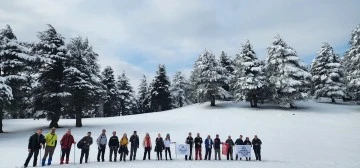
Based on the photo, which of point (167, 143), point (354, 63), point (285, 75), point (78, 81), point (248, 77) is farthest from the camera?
point (248, 77)

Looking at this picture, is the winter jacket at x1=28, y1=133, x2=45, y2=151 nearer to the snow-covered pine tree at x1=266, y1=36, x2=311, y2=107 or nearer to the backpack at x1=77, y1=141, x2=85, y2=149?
the backpack at x1=77, y1=141, x2=85, y2=149

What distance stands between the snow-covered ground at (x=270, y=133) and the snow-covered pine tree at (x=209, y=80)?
2.12 m

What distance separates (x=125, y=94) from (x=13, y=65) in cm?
4622

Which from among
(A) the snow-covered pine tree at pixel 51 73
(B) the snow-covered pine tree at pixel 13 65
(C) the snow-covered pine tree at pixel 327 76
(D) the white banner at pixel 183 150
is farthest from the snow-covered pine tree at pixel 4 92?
(C) the snow-covered pine tree at pixel 327 76

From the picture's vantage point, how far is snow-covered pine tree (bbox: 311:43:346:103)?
56625mm

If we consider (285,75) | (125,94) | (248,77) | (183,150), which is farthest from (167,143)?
(125,94)

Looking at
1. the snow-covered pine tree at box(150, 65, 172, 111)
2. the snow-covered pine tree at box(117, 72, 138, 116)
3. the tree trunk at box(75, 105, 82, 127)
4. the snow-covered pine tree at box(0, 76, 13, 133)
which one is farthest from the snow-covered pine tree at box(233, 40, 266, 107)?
the snow-covered pine tree at box(117, 72, 138, 116)

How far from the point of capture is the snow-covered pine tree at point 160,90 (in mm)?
70688

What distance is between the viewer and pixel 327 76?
2265 inches

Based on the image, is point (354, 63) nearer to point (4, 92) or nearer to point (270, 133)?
point (270, 133)

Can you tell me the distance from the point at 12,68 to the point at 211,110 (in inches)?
1045

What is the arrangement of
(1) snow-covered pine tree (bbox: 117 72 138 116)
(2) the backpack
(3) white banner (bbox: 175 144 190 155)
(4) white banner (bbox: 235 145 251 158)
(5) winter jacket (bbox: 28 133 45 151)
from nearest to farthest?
(5) winter jacket (bbox: 28 133 45 151) < (2) the backpack < (3) white banner (bbox: 175 144 190 155) < (4) white banner (bbox: 235 145 251 158) < (1) snow-covered pine tree (bbox: 117 72 138 116)

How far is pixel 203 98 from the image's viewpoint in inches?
2095

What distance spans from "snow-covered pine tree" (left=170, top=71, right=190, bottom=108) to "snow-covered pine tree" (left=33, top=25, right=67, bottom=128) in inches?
1953
